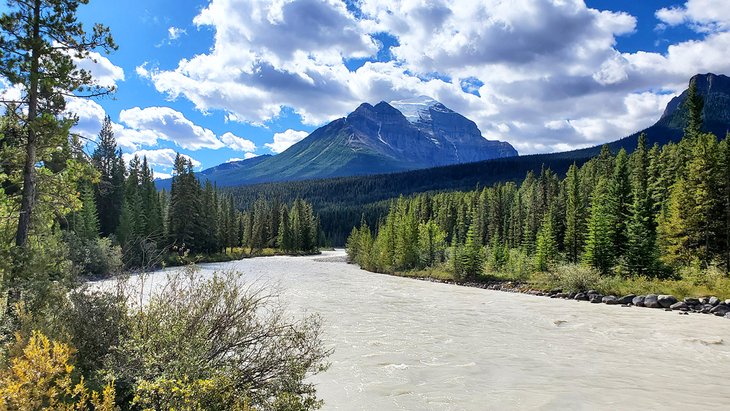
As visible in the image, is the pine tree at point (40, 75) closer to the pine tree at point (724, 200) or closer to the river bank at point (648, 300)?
the river bank at point (648, 300)

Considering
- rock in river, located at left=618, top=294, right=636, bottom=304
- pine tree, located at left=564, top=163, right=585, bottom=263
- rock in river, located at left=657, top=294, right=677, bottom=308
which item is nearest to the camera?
rock in river, located at left=657, top=294, right=677, bottom=308

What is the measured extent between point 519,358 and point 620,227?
37040mm

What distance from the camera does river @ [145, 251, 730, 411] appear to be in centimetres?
1125

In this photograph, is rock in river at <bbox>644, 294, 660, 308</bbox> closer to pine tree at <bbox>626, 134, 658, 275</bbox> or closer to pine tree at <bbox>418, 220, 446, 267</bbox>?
pine tree at <bbox>626, 134, 658, 275</bbox>

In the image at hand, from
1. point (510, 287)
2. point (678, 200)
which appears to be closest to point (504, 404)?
point (510, 287)

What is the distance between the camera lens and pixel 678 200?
136 feet

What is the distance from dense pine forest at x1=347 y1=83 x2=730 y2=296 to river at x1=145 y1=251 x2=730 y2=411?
57.4 feet

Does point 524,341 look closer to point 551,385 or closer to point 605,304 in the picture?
point 551,385

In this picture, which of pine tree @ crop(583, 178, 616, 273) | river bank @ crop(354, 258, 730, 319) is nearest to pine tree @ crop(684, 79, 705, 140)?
pine tree @ crop(583, 178, 616, 273)

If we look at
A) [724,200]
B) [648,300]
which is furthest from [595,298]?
[724,200]

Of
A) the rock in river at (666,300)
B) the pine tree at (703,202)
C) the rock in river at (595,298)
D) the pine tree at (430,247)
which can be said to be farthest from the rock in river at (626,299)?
the pine tree at (430,247)

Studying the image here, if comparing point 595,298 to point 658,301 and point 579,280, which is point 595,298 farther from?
point 658,301

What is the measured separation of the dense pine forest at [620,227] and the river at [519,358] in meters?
17.5

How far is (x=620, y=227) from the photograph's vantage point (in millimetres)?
45469
